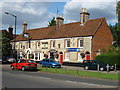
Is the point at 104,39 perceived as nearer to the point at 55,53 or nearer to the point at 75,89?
the point at 55,53

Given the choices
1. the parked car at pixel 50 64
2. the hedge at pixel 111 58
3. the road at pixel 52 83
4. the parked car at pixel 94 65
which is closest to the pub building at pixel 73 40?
the hedge at pixel 111 58

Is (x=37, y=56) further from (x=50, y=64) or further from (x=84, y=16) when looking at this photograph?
(x=50, y=64)

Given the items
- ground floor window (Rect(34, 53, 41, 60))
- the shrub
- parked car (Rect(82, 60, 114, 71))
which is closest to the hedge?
the shrub

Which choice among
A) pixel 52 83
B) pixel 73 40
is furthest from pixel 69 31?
pixel 52 83

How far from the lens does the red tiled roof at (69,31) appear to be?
37.2 metres

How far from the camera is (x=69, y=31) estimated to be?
40656 mm

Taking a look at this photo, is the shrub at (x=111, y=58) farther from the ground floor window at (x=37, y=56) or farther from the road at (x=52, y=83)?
the ground floor window at (x=37, y=56)

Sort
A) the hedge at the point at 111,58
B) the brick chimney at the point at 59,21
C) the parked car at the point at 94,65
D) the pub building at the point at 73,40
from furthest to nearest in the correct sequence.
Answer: the brick chimney at the point at 59,21
the pub building at the point at 73,40
the hedge at the point at 111,58
the parked car at the point at 94,65

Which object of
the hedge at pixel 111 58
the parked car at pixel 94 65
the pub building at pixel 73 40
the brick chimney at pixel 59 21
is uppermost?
the brick chimney at pixel 59 21

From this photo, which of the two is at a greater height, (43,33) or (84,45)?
(43,33)

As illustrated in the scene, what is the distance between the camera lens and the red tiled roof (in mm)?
37250

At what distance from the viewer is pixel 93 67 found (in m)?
28.0

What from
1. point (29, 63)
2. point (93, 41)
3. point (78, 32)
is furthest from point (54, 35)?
point (29, 63)

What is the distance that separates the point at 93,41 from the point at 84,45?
1.84 m
